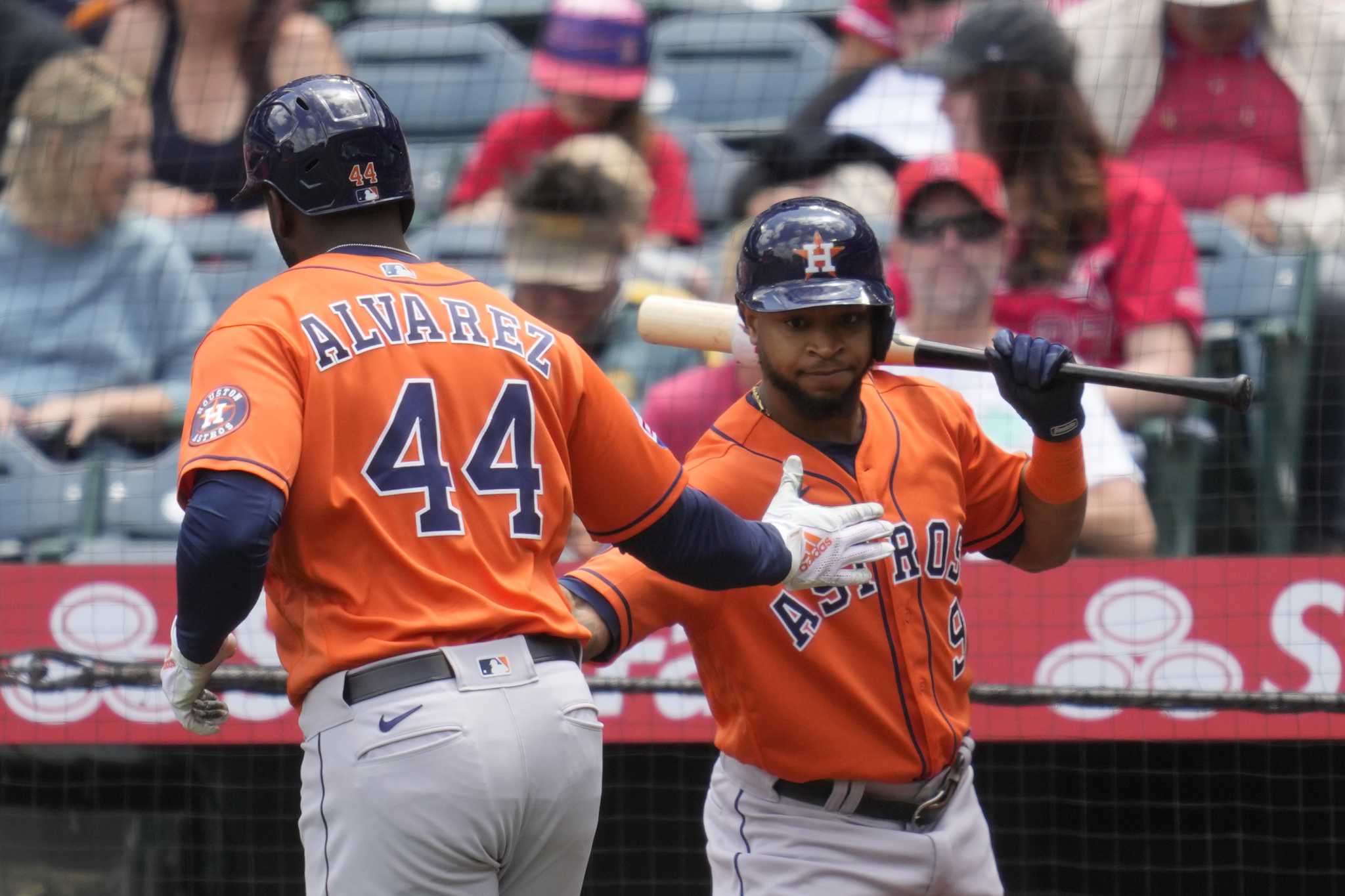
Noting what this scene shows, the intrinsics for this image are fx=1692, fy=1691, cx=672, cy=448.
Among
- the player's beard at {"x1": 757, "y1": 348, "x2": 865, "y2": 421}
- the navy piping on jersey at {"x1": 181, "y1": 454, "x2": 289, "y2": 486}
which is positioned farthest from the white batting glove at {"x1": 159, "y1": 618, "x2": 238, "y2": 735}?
the player's beard at {"x1": 757, "y1": 348, "x2": 865, "y2": 421}

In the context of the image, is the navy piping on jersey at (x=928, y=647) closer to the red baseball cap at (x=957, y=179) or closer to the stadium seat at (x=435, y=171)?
the red baseball cap at (x=957, y=179)

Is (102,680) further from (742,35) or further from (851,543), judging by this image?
(742,35)

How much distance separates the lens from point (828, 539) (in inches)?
90.9

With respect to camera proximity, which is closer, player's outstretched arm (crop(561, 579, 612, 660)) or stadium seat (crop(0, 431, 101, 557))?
player's outstretched arm (crop(561, 579, 612, 660))

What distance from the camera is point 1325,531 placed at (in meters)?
4.14

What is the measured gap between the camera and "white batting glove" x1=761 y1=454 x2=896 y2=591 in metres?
2.31

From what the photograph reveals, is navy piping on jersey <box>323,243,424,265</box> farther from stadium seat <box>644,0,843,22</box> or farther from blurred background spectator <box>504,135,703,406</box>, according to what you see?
stadium seat <box>644,0,843,22</box>

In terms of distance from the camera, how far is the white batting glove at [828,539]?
2309 mm

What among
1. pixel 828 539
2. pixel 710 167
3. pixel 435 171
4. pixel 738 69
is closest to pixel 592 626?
pixel 828 539

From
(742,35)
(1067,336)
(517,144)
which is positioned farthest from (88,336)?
(1067,336)

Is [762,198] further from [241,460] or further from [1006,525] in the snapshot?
[241,460]

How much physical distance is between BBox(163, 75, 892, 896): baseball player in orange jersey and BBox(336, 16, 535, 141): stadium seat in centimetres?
349

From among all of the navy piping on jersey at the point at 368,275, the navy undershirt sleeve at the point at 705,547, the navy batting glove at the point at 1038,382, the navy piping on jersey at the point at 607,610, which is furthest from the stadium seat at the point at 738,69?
the navy piping on jersey at the point at 368,275

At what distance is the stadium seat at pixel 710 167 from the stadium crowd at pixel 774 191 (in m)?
0.01
